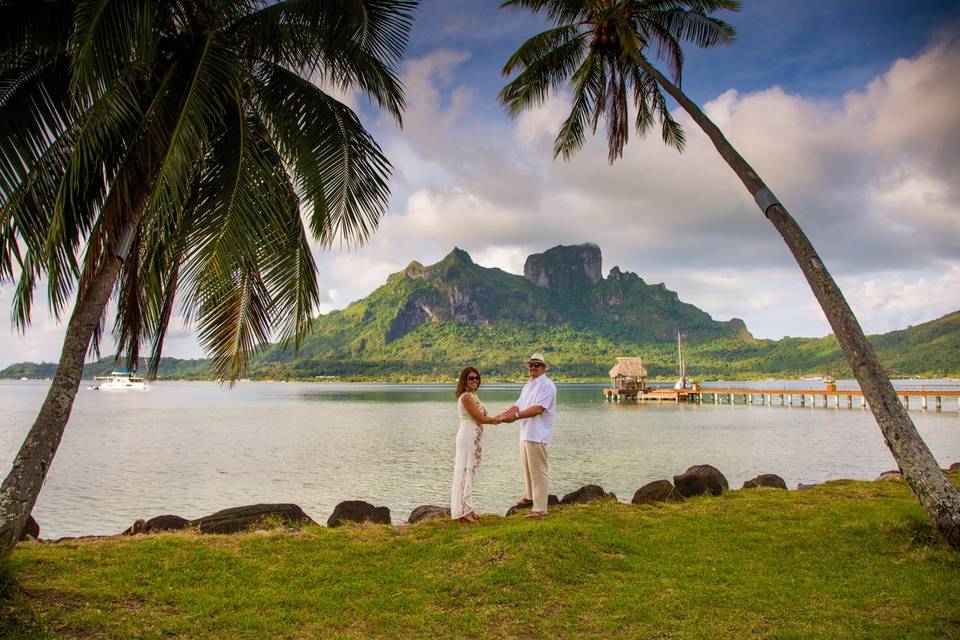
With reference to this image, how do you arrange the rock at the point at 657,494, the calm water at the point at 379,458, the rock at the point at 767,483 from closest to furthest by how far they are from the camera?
1. the rock at the point at 657,494
2. the rock at the point at 767,483
3. the calm water at the point at 379,458

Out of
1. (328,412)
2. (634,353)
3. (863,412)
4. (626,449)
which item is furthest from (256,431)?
(634,353)

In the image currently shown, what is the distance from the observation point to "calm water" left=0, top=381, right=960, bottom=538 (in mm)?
18406

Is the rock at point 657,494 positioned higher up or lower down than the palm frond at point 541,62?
lower down

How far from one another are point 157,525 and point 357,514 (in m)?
2.90

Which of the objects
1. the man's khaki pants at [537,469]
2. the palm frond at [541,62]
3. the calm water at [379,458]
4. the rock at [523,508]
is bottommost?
the calm water at [379,458]

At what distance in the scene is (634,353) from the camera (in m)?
194

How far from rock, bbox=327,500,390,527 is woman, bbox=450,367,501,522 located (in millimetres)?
1687

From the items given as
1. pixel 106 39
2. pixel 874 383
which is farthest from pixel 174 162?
pixel 874 383

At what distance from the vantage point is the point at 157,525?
902 centimetres

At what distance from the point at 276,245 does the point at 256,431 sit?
121ft

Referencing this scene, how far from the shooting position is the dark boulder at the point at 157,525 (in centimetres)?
881

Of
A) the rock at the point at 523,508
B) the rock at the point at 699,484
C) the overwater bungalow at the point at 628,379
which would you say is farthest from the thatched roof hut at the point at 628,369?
the rock at the point at 523,508

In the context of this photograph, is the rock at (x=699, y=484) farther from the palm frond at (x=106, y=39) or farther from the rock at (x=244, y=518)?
the palm frond at (x=106, y=39)

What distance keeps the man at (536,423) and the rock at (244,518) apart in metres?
3.40
